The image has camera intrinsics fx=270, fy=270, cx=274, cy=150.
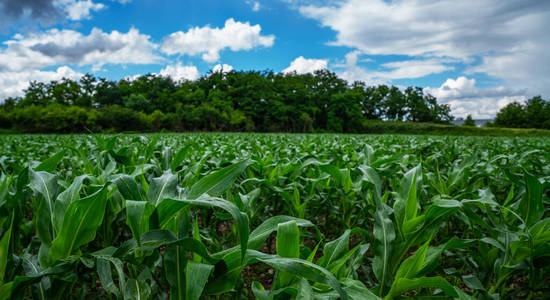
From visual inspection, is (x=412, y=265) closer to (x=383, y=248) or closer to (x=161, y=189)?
(x=383, y=248)

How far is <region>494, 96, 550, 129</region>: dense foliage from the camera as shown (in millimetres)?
62594

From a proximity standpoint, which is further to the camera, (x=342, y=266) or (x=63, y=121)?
(x=63, y=121)

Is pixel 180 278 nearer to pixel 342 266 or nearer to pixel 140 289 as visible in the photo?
pixel 140 289

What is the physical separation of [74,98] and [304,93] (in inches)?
1915

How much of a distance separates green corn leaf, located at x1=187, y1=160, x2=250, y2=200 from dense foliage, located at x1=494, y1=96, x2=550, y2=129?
84.1m

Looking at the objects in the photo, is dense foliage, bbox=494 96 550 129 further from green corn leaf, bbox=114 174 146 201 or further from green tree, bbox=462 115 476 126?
green corn leaf, bbox=114 174 146 201

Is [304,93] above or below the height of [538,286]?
above

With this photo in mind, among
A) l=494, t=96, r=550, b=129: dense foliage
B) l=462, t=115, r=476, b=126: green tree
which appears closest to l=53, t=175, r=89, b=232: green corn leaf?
l=494, t=96, r=550, b=129: dense foliage

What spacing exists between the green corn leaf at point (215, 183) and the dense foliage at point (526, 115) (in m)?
84.1

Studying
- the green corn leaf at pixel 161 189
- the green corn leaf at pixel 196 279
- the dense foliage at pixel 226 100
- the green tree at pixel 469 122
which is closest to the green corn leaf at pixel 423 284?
the green corn leaf at pixel 196 279

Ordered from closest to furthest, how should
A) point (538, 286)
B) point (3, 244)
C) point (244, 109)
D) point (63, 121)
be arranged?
point (3, 244), point (538, 286), point (63, 121), point (244, 109)

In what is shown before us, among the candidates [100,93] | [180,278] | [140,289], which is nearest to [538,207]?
[180,278]

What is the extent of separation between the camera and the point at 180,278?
0.94 m

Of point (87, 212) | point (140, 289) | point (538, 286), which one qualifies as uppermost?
point (87, 212)
